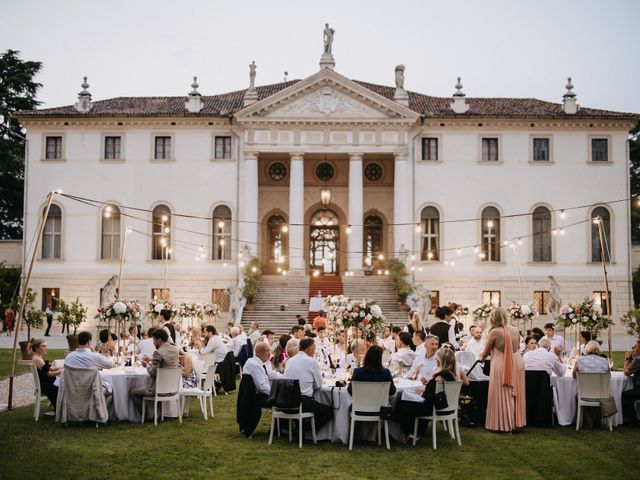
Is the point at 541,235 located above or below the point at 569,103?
below

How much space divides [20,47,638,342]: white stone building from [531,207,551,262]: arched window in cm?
6

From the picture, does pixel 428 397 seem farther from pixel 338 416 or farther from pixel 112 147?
pixel 112 147

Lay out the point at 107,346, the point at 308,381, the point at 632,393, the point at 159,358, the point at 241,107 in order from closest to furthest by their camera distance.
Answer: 1. the point at 308,381
2. the point at 159,358
3. the point at 632,393
4. the point at 107,346
5. the point at 241,107

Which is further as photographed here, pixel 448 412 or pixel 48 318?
pixel 48 318

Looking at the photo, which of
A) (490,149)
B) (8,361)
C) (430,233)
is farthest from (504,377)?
(490,149)

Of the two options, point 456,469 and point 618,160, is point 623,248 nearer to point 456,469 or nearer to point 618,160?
point 618,160

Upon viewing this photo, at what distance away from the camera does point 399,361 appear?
500 inches

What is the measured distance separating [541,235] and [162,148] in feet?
62.2

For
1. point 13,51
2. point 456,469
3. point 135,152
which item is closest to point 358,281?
point 135,152

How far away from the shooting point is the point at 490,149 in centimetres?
3512

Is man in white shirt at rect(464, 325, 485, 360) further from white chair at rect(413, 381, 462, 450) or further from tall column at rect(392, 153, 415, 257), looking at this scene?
tall column at rect(392, 153, 415, 257)

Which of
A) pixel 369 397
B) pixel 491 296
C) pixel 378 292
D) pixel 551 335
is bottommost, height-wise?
pixel 369 397

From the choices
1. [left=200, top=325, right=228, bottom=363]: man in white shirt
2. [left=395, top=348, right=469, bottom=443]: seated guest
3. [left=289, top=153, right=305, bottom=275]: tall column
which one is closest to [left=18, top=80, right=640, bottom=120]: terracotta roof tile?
[left=289, top=153, right=305, bottom=275]: tall column

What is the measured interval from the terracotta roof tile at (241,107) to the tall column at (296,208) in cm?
415
